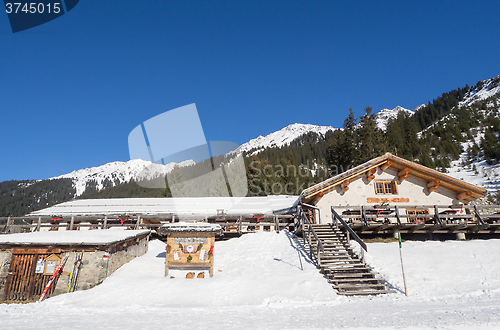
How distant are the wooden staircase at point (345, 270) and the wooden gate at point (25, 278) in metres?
11.5

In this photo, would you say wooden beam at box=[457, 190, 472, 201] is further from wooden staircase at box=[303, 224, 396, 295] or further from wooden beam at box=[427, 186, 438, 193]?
wooden staircase at box=[303, 224, 396, 295]

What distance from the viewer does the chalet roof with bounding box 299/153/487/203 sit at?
1809 centimetres

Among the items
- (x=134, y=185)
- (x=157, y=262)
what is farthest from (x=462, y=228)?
(x=134, y=185)

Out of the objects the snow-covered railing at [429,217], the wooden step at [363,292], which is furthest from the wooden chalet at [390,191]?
the wooden step at [363,292]

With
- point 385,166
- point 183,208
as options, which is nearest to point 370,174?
point 385,166

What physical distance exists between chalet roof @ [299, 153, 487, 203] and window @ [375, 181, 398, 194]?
1025 millimetres

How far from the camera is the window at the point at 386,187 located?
19.3 metres

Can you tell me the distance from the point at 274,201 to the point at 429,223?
13325mm

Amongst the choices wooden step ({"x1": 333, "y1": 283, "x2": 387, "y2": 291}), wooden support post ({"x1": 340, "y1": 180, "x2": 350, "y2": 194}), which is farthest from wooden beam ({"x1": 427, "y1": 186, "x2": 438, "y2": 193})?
wooden step ({"x1": 333, "y1": 283, "x2": 387, "y2": 291})

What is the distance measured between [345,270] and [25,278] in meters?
13.6

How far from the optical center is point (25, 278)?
38.8ft

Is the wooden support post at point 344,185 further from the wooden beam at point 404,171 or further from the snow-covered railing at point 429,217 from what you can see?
the wooden beam at point 404,171

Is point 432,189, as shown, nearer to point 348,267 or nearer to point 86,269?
point 348,267

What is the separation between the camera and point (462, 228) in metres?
16.1
